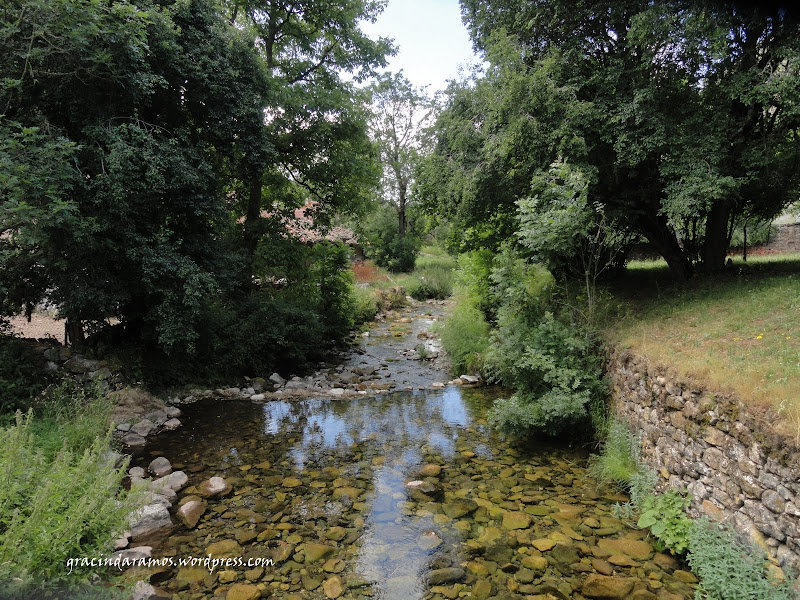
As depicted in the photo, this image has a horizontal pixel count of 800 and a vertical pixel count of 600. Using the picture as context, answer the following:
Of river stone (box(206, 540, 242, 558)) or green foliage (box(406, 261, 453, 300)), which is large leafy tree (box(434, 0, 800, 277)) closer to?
river stone (box(206, 540, 242, 558))

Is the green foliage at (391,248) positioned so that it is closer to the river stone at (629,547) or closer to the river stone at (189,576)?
the river stone at (629,547)

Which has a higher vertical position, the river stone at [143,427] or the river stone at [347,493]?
the river stone at [143,427]

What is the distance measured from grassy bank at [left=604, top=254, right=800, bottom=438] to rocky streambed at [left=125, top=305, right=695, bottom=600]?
1.81 m

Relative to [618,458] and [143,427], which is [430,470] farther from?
[143,427]

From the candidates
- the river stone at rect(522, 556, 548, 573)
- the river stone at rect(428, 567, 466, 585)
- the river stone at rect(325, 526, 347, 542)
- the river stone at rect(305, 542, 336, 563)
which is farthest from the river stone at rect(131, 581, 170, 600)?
the river stone at rect(522, 556, 548, 573)

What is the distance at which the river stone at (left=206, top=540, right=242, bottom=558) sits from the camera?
429 cm

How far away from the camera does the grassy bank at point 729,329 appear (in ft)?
13.9

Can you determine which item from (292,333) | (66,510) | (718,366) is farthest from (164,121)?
(718,366)

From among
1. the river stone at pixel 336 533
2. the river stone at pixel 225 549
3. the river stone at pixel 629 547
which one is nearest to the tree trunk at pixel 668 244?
the river stone at pixel 629 547

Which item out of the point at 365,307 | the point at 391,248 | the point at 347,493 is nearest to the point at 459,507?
the point at 347,493

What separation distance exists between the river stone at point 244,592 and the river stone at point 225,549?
1.45ft

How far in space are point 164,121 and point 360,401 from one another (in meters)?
6.83

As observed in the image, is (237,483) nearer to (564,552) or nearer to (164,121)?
(564,552)

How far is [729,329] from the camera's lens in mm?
6008
